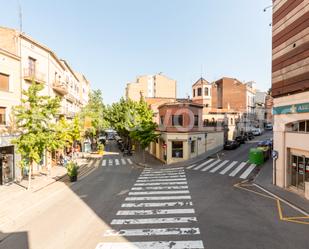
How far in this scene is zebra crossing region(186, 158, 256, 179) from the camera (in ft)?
65.2

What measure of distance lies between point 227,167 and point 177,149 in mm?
6572

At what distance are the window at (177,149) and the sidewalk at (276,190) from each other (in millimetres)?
9186

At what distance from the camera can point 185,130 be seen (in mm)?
26438

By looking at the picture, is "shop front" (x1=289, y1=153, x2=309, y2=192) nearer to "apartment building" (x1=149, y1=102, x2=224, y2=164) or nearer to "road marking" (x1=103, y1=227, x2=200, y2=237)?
"road marking" (x1=103, y1=227, x2=200, y2=237)

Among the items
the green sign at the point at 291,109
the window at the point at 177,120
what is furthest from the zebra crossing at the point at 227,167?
the green sign at the point at 291,109

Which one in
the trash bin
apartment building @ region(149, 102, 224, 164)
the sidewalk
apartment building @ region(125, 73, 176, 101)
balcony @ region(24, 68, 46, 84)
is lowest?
→ the sidewalk

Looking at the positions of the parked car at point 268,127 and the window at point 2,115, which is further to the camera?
the parked car at point 268,127

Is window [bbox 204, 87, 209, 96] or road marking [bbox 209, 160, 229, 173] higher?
window [bbox 204, 87, 209, 96]

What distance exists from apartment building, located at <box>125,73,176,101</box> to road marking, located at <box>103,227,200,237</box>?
188ft

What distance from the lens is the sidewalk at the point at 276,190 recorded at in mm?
12391

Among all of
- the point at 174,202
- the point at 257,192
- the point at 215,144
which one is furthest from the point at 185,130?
the point at 174,202

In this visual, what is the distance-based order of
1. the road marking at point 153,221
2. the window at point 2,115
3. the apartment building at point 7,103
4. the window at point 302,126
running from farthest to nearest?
the window at point 2,115, the apartment building at point 7,103, the window at point 302,126, the road marking at point 153,221

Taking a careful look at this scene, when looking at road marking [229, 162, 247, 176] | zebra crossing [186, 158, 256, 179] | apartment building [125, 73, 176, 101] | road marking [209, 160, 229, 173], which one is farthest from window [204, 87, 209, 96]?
apartment building [125, 73, 176, 101]

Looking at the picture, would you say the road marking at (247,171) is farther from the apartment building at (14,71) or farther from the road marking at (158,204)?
the apartment building at (14,71)
